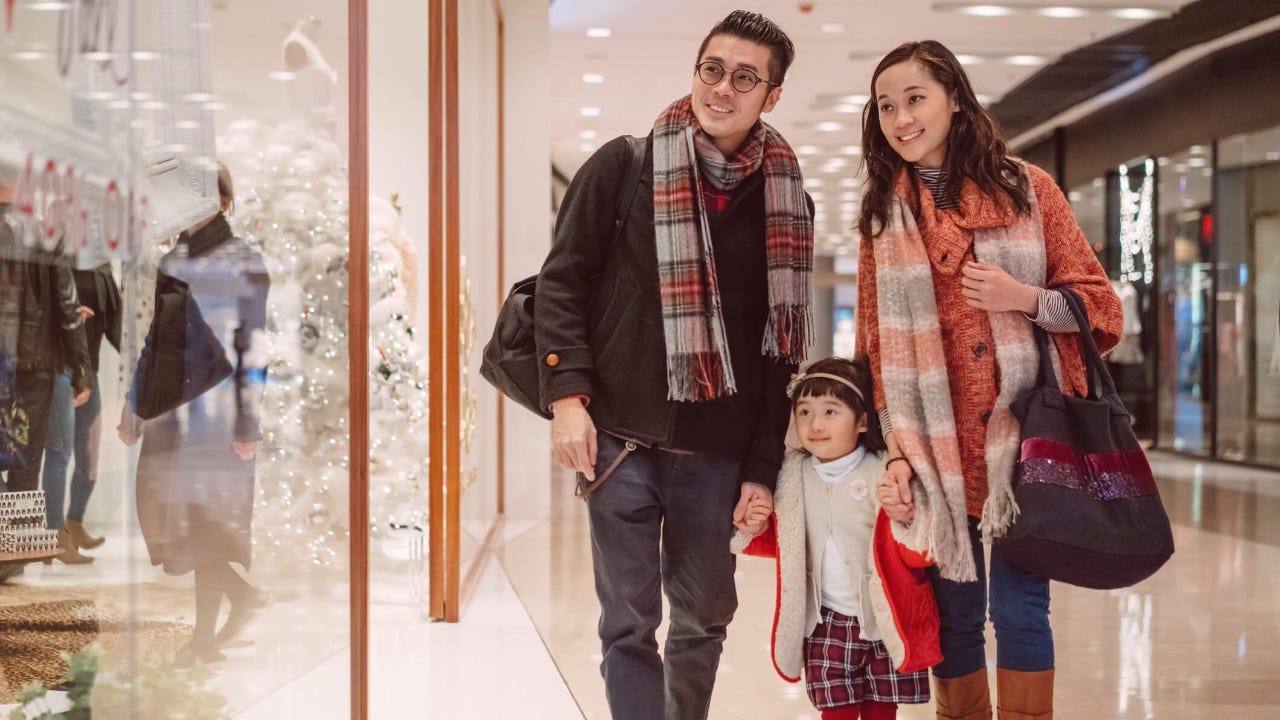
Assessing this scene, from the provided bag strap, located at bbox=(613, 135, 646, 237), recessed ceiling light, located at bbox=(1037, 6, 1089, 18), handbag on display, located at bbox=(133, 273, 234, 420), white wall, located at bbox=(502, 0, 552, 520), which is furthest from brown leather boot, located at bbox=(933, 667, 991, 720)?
recessed ceiling light, located at bbox=(1037, 6, 1089, 18)

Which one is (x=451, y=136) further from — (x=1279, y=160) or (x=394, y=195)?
(x=1279, y=160)

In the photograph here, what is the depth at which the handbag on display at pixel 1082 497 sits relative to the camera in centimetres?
166

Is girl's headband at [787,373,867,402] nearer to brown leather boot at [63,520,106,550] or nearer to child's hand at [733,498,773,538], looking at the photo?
child's hand at [733,498,773,538]

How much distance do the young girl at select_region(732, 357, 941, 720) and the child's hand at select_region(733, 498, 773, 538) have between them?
0.07 meters

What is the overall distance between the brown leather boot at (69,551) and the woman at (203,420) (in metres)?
0.14

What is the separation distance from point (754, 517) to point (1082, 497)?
547 millimetres

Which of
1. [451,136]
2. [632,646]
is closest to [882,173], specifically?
[632,646]

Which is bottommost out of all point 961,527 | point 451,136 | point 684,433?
point 961,527

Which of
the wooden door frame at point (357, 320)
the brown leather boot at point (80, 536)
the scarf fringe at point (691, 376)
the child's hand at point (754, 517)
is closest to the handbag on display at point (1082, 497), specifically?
the child's hand at point (754, 517)

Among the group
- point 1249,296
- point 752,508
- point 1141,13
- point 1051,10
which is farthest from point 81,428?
point 1249,296

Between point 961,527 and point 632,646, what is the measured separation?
61cm

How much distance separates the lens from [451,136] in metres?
4.01

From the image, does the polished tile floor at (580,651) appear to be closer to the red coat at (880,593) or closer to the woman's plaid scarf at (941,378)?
the red coat at (880,593)

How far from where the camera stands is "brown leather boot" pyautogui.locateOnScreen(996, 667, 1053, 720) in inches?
71.2
